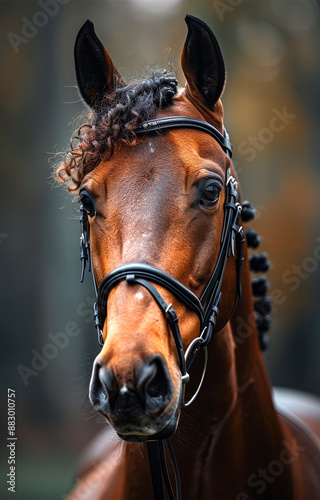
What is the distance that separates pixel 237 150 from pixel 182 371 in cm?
1016

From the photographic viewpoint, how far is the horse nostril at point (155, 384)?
5.38ft

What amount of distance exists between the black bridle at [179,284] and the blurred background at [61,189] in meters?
8.34

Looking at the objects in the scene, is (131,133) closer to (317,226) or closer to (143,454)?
(143,454)

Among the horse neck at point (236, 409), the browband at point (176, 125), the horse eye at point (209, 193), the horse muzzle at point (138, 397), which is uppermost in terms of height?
the browband at point (176, 125)

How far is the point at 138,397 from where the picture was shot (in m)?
1.67

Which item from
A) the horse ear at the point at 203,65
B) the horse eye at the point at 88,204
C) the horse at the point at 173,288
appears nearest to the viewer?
the horse at the point at 173,288

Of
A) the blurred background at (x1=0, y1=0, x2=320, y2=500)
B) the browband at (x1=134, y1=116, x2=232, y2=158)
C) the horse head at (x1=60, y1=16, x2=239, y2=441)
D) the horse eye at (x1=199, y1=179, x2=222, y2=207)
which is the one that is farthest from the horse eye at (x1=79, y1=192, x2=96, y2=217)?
the blurred background at (x1=0, y1=0, x2=320, y2=500)

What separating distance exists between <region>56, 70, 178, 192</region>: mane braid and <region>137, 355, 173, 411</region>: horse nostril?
3.45 ft

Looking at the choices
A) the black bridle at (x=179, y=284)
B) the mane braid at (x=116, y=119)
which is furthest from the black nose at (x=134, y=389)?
the mane braid at (x=116, y=119)

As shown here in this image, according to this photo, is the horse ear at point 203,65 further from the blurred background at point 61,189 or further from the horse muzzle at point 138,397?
the blurred background at point 61,189

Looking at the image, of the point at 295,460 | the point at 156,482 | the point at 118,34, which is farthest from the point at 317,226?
the point at 156,482

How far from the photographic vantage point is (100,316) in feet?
7.05

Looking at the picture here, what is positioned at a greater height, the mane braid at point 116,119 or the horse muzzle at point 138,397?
the mane braid at point 116,119

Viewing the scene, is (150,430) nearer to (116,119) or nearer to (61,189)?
(116,119)
